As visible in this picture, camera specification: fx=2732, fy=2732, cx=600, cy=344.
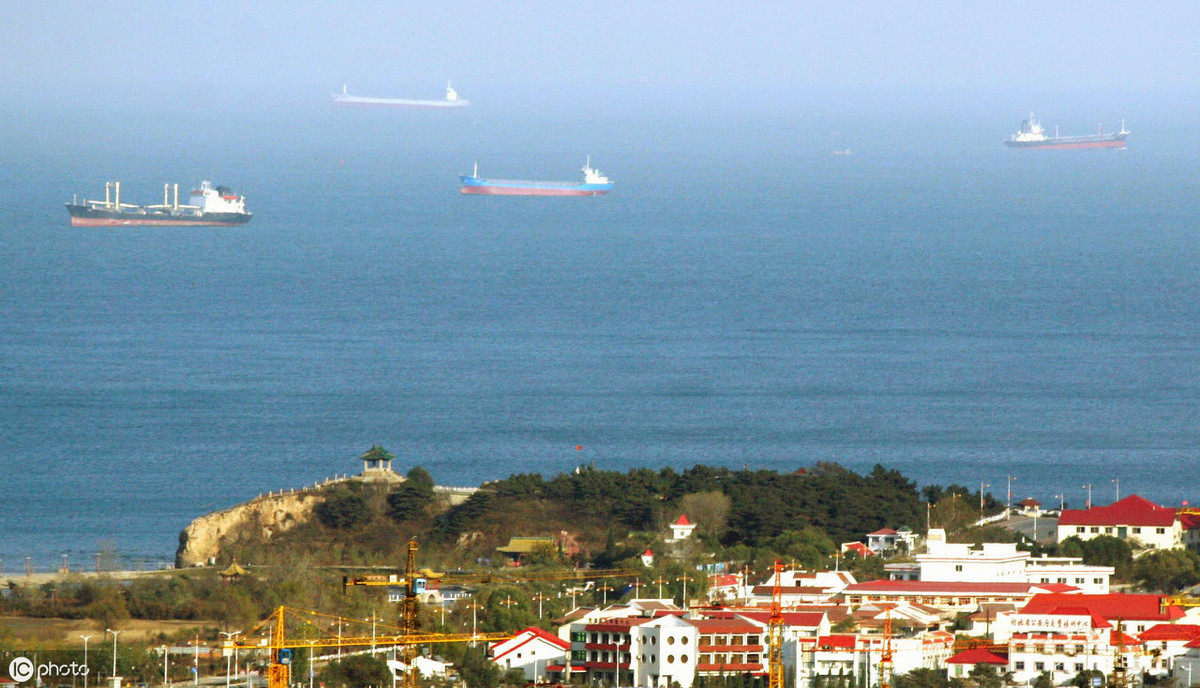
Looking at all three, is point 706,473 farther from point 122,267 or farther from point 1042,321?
point 122,267

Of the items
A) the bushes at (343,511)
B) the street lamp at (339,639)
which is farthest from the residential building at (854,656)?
the bushes at (343,511)

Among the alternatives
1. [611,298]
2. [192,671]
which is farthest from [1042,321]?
[192,671]

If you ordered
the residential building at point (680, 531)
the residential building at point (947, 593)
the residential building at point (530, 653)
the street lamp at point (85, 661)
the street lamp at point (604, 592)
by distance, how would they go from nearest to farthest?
the street lamp at point (85, 661) → the residential building at point (530, 653) → the residential building at point (947, 593) → the street lamp at point (604, 592) → the residential building at point (680, 531)

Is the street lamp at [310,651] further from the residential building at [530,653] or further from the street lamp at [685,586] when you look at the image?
the street lamp at [685,586]

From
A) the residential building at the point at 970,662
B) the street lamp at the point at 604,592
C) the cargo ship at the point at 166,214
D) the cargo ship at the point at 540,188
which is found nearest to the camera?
the residential building at the point at 970,662

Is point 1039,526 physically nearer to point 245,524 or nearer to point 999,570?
point 999,570

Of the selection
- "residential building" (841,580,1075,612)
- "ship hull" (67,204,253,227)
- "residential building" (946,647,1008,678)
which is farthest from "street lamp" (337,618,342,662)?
"ship hull" (67,204,253,227)

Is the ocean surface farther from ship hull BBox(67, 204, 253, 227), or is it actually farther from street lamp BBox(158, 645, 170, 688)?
street lamp BBox(158, 645, 170, 688)
